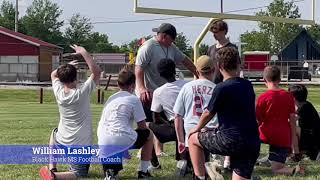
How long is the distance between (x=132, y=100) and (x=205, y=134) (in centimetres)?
126

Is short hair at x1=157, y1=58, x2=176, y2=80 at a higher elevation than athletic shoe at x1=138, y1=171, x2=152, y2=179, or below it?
higher

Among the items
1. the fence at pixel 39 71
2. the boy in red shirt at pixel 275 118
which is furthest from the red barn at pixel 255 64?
the boy in red shirt at pixel 275 118

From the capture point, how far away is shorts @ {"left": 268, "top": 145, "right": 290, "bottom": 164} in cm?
793

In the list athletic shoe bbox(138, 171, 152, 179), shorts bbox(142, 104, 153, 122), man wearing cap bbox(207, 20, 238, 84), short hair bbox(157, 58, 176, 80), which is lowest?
athletic shoe bbox(138, 171, 152, 179)

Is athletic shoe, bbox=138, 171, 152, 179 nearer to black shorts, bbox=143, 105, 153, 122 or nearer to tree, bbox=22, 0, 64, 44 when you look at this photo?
black shorts, bbox=143, 105, 153, 122

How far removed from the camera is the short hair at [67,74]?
749cm

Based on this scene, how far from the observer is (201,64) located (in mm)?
7066

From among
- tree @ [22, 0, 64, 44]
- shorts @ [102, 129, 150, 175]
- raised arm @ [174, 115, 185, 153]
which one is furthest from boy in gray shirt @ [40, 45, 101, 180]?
tree @ [22, 0, 64, 44]

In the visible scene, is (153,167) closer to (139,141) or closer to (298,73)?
(139,141)

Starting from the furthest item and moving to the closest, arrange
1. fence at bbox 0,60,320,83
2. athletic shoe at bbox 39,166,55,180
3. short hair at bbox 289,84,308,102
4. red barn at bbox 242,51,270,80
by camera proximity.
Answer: red barn at bbox 242,51,270,80
fence at bbox 0,60,320,83
short hair at bbox 289,84,308,102
athletic shoe at bbox 39,166,55,180

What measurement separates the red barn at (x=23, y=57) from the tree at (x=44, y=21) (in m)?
38.4

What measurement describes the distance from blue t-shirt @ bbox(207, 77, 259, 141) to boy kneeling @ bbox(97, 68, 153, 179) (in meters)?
1.48

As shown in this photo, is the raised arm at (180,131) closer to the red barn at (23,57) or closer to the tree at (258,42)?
the red barn at (23,57)

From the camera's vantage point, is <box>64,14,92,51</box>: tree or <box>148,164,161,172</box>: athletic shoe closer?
<box>148,164,161,172</box>: athletic shoe
